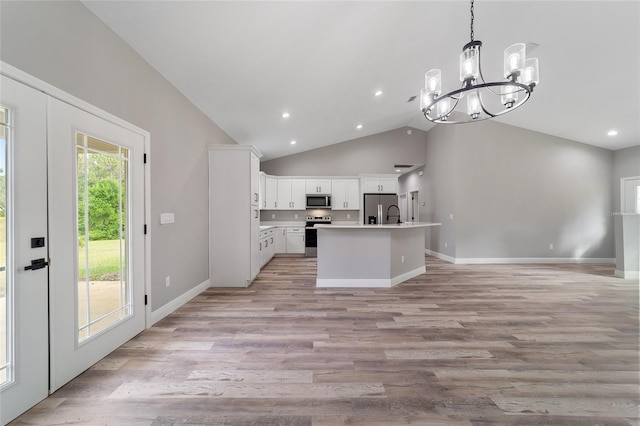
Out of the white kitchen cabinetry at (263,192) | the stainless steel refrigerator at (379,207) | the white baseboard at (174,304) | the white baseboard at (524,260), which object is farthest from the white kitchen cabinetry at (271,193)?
the white baseboard at (524,260)

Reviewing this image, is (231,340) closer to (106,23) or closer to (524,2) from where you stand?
(106,23)

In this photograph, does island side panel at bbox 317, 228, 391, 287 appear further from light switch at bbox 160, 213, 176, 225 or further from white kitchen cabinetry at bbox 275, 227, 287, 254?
white kitchen cabinetry at bbox 275, 227, 287, 254

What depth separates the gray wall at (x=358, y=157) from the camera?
309 inches

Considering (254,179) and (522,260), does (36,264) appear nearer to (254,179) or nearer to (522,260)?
(254,179)

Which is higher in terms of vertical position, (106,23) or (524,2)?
(524,2)

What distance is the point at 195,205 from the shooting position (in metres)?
3.74

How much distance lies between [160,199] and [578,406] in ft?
12.8

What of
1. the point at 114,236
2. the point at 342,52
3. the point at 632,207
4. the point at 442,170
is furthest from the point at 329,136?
the point at 632,207

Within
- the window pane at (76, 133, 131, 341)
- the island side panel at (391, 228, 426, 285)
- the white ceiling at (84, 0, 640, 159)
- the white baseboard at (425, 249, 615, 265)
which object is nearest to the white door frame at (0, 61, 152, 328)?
the window pane at (76, 133, 131, 341)

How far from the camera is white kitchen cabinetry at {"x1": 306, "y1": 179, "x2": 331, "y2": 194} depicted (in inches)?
299

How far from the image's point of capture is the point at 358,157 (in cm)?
786

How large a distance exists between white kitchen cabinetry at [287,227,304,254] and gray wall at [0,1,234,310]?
11.6 feet

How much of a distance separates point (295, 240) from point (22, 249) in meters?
6.13

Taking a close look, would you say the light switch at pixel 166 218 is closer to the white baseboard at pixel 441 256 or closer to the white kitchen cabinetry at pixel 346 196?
the white kitchen cabinetry at pixel 346 196
